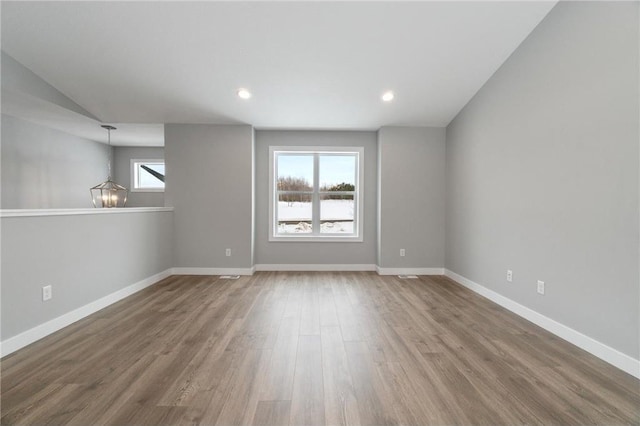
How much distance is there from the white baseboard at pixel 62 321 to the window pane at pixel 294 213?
7.49ft

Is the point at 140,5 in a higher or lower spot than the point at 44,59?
higher

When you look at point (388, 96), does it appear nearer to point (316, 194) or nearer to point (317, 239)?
point (316, 194)

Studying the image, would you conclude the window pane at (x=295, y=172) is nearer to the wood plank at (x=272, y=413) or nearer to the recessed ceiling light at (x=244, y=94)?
the recessed ceiling light at (x=244, y=94)

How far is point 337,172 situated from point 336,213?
75 cm

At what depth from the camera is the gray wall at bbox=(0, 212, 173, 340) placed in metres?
2.12

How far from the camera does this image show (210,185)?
4496 millimetres

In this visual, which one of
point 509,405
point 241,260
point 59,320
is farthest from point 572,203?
point 59,320

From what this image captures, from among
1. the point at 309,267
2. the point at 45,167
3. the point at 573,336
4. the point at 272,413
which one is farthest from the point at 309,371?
the point at 45,167

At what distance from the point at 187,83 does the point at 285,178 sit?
6.87 feet

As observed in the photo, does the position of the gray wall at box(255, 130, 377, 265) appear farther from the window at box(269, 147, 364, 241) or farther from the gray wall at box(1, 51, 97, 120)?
the gray wall at box(1, 51, 97, 120)

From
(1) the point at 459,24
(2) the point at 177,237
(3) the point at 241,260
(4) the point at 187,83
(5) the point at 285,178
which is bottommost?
(3) the point at 241,260

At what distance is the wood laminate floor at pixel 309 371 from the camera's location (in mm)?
1449

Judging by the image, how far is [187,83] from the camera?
3520 millimetres

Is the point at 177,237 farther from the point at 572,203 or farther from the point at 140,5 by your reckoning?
the point at 572,203
